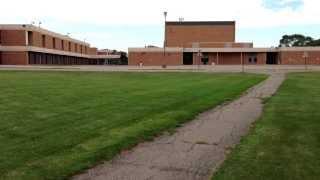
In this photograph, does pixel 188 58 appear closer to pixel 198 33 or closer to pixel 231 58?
pixel 231 58

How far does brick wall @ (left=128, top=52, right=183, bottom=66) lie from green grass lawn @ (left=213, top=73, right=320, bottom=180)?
86267 mm

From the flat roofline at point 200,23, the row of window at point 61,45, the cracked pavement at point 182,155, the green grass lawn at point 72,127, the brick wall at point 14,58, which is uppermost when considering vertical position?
the flat roofline at point 200,23

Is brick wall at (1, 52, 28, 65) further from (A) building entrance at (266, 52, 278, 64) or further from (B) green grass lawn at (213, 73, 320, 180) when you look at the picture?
(B) green grass lawn at (213, 73, 320, 180)

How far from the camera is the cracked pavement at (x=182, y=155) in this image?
23.2 feet

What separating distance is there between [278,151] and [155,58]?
9197 cm

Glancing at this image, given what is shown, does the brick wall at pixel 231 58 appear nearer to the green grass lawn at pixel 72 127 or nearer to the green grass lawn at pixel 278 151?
the green grass lawn at pixel 72 127

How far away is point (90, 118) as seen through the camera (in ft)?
40.9

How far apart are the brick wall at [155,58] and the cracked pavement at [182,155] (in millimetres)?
86953

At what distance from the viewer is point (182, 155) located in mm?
8383

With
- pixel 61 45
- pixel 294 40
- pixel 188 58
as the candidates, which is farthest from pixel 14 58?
pixel 294 40

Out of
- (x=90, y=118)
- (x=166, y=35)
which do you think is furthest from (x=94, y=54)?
(x=90, y=118)

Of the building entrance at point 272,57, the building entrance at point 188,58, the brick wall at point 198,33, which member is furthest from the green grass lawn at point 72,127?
the brick wall at point 198,33

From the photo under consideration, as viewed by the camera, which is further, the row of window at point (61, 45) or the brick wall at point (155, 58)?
the brick wall at point (155, 58)

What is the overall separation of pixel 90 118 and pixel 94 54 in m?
142
